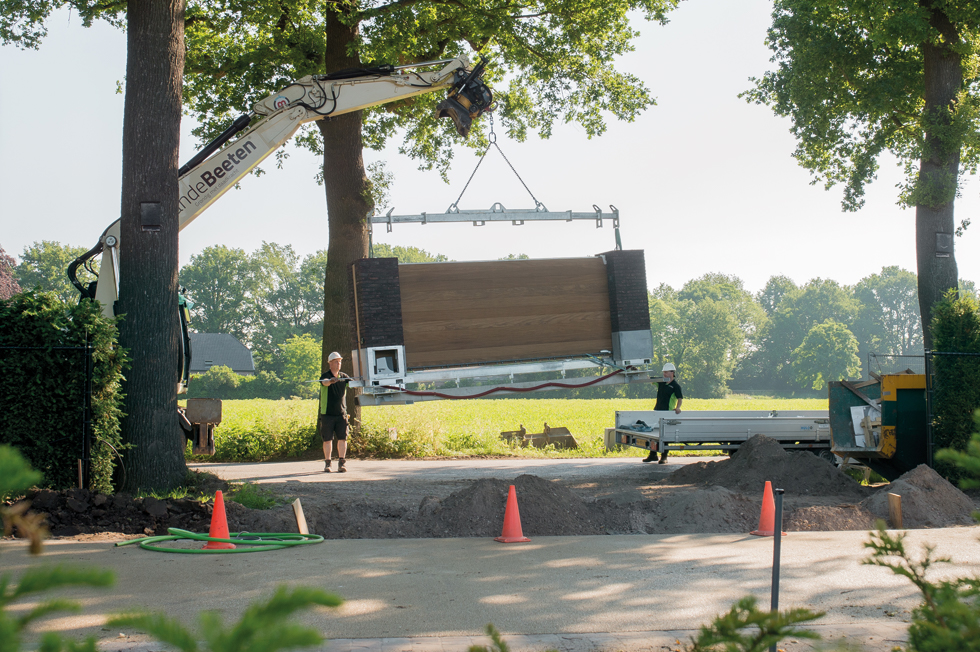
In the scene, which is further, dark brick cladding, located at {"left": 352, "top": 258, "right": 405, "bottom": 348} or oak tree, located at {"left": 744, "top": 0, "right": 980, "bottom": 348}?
oak tree, located at {"left": 744, "top": 0, "right": 980, "bottom": 348}

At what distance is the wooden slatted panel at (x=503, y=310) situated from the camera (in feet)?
40.1

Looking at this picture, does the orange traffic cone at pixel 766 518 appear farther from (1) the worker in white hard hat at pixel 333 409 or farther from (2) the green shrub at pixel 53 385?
(2) the green shrub at pixel 53 385

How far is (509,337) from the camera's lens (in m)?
12.6

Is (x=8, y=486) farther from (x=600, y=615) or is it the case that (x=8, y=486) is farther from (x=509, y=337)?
(x=509, y=337)

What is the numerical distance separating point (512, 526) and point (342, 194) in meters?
11.7

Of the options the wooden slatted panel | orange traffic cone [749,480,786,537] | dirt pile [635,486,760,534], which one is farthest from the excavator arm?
orange traffic cone [749,480,786,537]

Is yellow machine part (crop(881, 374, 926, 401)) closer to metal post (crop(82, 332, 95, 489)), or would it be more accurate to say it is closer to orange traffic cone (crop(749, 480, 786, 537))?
Answer: orange traffic cone (crop(749, 480, 786, 537))

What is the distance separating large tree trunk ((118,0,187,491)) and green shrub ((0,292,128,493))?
2.32ft

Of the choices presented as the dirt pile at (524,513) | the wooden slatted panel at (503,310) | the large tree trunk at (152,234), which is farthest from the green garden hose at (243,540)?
the wooden slatted panel at (503,310)

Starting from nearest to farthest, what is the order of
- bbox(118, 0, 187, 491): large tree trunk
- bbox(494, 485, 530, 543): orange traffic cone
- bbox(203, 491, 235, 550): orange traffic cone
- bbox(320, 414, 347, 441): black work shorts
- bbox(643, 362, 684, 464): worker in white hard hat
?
1. bbox(203, 491, 235, 550): orange traffic cone
2. bbox(494, 485, 530, 543): orange traffic cone
3. bbox(118, 0, 187, 491): large tree trunk
4. bbox(320, 414, 347, 441): black work shorts
5. bbox(643, 362, 684, 464): worker in white hard hat

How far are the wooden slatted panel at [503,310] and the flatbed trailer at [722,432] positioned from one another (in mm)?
3062

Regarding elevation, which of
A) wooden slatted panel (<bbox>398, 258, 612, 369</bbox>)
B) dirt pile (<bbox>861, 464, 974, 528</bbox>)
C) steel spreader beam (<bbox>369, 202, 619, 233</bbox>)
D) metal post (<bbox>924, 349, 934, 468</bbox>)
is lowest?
dirt pile (<bbox>861, 464, 974, 528</bbox>)

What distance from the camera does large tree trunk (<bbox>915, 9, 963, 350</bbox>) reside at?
1653cm

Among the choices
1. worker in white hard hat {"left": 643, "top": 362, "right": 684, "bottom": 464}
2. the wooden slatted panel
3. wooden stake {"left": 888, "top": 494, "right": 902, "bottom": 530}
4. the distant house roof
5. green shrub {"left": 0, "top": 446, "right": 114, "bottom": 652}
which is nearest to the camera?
green shrub {"left": 0, "top": 446, "right": 114, "bottom": 652}
